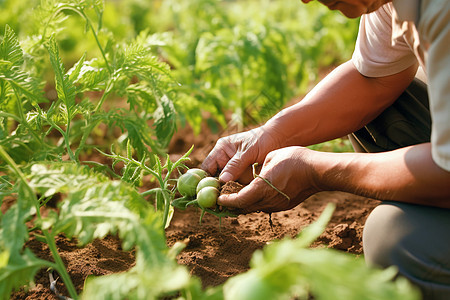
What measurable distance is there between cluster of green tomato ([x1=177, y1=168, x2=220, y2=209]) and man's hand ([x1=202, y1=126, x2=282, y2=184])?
0.30 feet

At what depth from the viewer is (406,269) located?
1708 mm

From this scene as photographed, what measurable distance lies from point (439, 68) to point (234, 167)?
1000 mm

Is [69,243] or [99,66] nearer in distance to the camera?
[69,243]

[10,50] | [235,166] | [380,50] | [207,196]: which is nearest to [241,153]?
[235,166]

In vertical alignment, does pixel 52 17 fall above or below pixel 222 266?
above

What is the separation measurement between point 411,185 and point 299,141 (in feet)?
2.74

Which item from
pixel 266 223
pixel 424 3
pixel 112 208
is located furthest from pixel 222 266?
pixel 424 3

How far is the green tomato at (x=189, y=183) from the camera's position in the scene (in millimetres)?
2186

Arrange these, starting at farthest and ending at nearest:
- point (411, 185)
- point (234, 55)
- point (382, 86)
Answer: point (234, 55), point (382, 86), point (411, 185)

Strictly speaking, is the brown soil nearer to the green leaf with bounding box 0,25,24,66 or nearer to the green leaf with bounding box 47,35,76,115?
the green leaf with bounding box 47,35,76,115

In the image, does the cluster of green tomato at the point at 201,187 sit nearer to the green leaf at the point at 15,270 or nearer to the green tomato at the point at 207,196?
the green tomato at the point at 207,196

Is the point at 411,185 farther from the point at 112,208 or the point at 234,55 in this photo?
the point at 234,55

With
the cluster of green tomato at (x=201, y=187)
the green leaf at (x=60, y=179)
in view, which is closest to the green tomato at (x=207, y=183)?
the cluster of green tomato at (x=201, y=187)

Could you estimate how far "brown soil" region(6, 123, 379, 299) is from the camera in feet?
6.94
